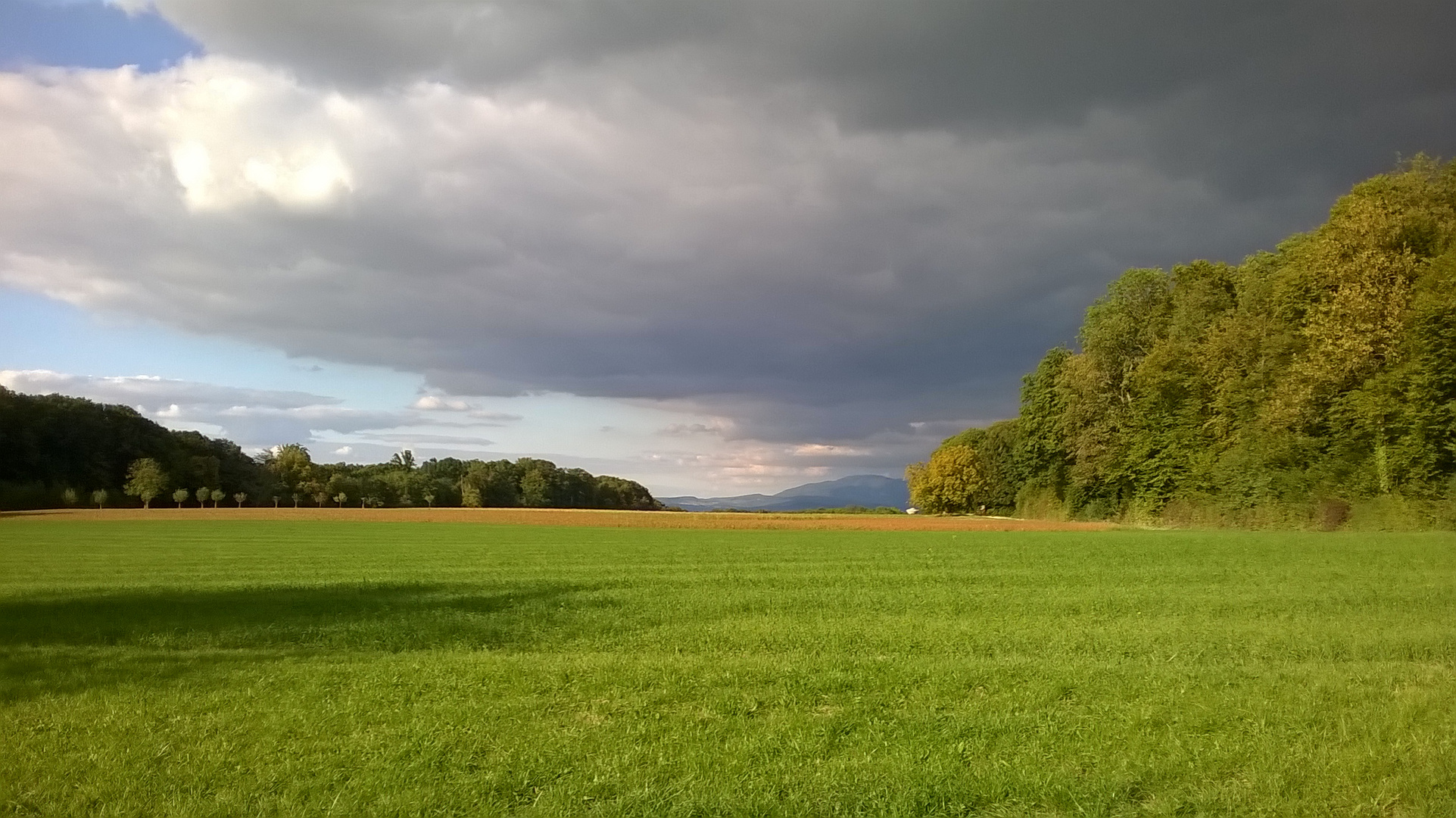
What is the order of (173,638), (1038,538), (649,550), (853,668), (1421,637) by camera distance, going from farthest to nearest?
(1038,538) → (649,550) → (173,638) → (1421,637) → (853,668)

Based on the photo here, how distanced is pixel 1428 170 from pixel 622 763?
4973 centimetres

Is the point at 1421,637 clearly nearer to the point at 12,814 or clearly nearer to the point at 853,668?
the point at 853,668

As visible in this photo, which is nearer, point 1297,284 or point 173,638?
point 173,638

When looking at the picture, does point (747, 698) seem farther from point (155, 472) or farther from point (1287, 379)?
point (155, 472)

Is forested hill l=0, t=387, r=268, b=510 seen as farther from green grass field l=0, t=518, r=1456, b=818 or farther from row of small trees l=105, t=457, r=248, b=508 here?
green grass field l=0, t=518, r=1456, b=818

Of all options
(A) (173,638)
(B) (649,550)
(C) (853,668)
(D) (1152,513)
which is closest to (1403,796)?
(C) (853,668)

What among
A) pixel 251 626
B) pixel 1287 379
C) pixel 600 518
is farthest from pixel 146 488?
pixel 1287 379

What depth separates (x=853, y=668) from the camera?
1082 cm

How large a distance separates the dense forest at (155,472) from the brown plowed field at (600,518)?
63.8ft

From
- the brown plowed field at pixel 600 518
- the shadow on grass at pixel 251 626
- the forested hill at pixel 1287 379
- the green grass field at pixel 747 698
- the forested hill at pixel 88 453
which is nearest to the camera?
the green grass field at pixel 747 698

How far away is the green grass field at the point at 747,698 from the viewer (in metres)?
6.56

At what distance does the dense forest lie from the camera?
10988 cm

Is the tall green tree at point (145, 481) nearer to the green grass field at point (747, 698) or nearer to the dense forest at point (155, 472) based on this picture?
the dense forest at point (155, 472)

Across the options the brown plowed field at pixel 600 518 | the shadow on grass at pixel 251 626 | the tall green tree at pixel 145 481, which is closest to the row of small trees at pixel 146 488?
the tall green tree at pixel 145 481
